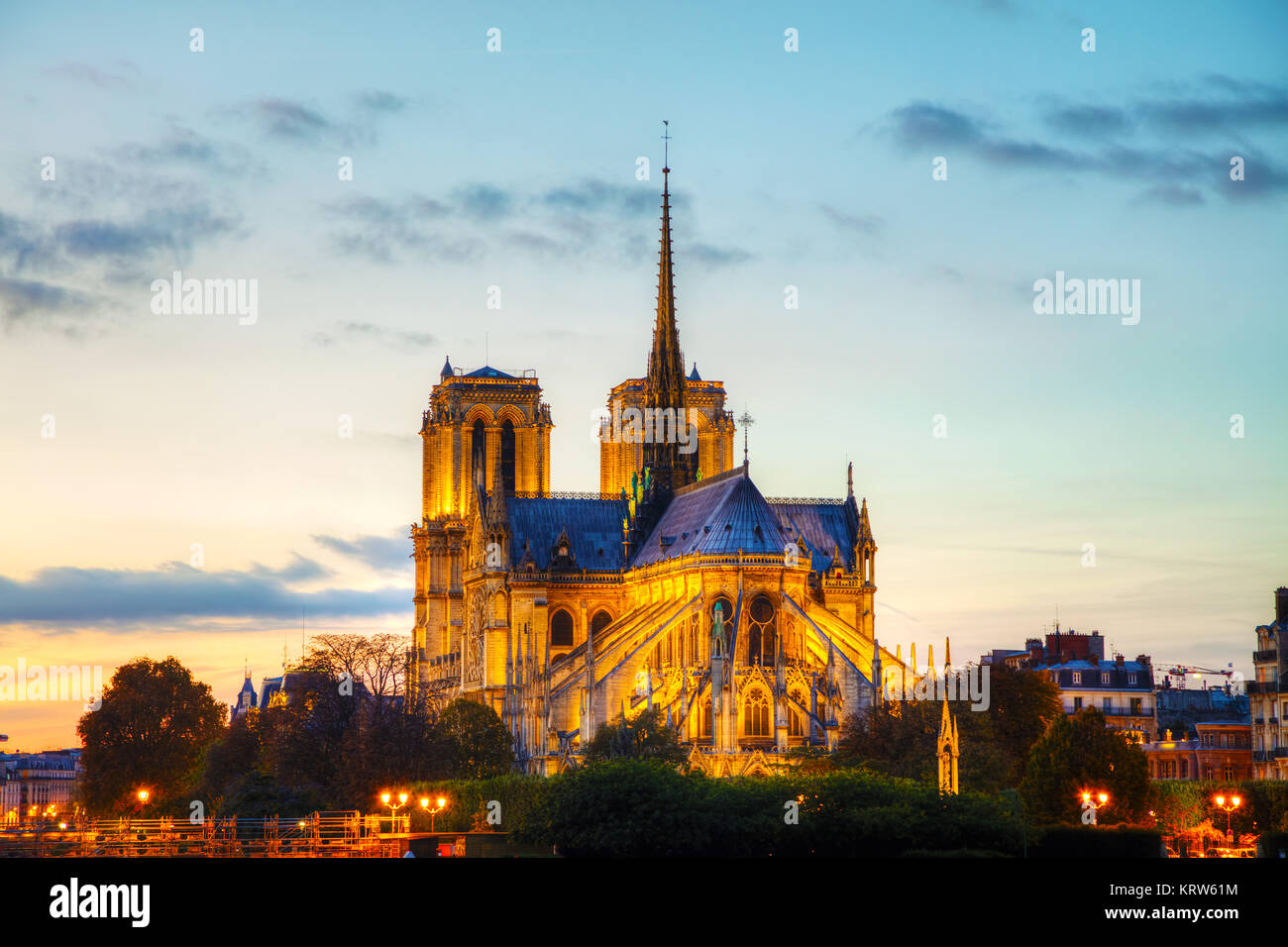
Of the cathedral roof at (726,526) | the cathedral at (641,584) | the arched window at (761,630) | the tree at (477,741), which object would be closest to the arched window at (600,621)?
the cathedral at (641,584)

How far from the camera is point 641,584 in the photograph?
122375 millimetres

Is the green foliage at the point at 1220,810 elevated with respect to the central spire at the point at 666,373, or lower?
lower

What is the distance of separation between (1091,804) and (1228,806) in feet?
22.7

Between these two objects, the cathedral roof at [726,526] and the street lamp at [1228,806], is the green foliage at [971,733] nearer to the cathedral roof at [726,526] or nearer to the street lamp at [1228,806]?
the street lamp at [1228,806]

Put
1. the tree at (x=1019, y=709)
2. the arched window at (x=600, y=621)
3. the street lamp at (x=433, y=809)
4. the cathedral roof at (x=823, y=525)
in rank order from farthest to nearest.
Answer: the cathedral roof at (x=823, y=525), the arched window at (x=600, y=621), the tree at (x=1019, y=709), the street lamp at (x=433, y=809)

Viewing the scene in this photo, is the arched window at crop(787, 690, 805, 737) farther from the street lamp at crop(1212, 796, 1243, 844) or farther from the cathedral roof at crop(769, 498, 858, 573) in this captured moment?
the street lamp at crop(1212, 796, 1243, 844)

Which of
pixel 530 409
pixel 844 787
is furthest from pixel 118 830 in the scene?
pixel 530 409

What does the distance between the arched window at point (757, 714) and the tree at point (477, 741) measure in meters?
11.6

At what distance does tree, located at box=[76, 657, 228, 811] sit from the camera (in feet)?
437

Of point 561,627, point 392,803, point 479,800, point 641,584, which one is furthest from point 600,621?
point 479,800

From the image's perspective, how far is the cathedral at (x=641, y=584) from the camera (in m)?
105

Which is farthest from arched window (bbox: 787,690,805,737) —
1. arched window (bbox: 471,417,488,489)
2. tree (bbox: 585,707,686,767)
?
arched window (bbox: 471,417,488,489)

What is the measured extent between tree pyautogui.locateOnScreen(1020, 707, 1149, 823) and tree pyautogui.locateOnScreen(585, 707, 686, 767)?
49.9 feet
